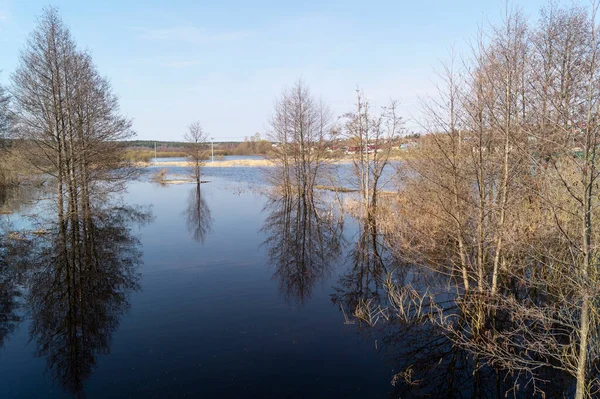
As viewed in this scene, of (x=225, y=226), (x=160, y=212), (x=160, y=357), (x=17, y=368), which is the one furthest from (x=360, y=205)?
(x=17, y=368)

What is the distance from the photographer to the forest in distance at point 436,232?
16.7 feet

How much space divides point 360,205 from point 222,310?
11426 mm

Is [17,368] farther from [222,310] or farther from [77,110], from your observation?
[77,110]

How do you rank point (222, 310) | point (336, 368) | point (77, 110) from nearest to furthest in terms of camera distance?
point (336, 368) → point (222, 310) → point (77, 110)

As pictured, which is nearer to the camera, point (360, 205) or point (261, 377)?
point (261, 377)

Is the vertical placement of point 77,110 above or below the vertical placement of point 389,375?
above

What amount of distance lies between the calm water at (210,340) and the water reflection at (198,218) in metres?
3.43

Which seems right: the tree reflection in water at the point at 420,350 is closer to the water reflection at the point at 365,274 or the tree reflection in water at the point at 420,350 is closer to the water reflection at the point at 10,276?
the water reflection at the point at 365,274

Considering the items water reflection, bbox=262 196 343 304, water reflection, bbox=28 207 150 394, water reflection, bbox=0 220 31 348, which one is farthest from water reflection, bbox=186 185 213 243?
water reflection, bbox=0 220 31 348

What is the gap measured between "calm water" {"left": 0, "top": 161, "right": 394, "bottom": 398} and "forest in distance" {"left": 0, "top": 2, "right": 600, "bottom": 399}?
12 cm

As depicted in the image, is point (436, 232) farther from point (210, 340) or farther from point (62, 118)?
point (62, 118)

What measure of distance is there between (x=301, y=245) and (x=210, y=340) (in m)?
7.48

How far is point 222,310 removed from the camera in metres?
8.26

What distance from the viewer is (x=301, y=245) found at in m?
14.2
